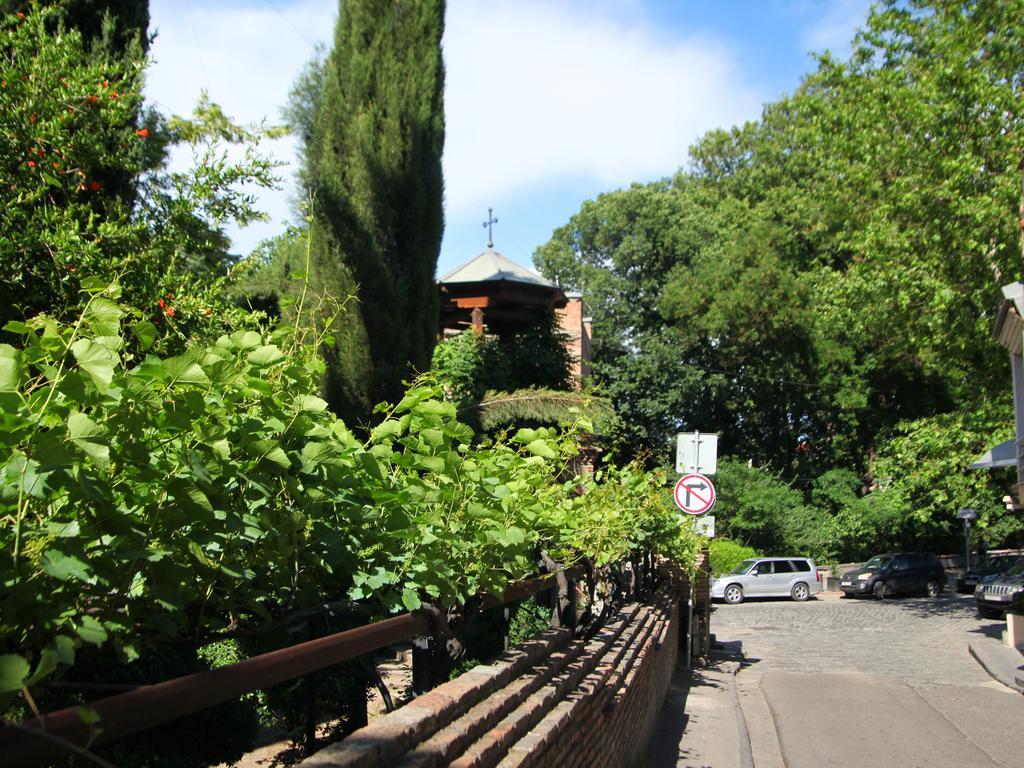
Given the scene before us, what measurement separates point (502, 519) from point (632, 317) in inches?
1464

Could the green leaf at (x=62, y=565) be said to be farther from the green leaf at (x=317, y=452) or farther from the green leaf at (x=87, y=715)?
the green leaf at (x=317, y=452)

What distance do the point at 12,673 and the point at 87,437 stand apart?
1.41 ft

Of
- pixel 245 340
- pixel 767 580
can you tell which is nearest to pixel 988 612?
pixel 767 580

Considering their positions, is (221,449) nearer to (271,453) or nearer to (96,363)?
(271,453)

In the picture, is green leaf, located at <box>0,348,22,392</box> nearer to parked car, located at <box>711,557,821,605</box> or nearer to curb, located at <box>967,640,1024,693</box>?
curb, located at <box>967,640,1024,693</box>

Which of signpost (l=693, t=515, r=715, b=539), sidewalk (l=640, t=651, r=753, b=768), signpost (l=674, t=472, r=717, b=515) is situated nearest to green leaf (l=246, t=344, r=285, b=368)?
sidewalk (l=640, t=651, r=753, b=768)

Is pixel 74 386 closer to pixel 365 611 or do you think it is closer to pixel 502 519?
pixel 365 611

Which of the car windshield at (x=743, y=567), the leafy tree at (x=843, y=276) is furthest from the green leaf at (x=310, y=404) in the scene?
the car windshield at (x=743, y=567)

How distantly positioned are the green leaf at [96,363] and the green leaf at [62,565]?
32cm

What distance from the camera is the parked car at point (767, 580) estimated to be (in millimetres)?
31250

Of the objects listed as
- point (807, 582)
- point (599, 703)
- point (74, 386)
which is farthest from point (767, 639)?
point (74, 386)

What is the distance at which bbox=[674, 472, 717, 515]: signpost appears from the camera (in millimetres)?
13609

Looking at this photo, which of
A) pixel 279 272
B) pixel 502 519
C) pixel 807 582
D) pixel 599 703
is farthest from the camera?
pixel 807 582

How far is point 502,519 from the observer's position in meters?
3.78
